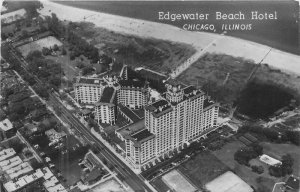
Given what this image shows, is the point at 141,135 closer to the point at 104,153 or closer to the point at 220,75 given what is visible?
the point at 104,153

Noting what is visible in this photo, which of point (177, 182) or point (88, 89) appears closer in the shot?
point (177, 182)

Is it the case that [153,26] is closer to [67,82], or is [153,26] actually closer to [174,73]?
[174,73]

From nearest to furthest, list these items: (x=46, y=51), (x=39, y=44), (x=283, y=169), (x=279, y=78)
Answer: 1. (x=283, y=169)
2. (x=279, y=78)
3. (x=46, y=51)
4. (x=39, y=44)

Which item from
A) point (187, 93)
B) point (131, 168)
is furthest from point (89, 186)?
point (187, 93)

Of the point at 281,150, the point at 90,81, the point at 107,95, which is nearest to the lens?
the point at 281,150

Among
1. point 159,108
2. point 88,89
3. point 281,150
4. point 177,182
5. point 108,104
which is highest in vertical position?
point 159,108

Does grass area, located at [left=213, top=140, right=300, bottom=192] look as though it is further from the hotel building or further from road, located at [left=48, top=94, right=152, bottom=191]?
road, located at [left=48, top=94, right=152, bottom=191]

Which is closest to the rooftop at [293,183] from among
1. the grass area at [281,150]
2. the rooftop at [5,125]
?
the grass area at [281,150]

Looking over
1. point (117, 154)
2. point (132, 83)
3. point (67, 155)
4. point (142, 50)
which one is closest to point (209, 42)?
point (142, 50)
